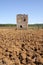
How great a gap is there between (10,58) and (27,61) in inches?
21.5

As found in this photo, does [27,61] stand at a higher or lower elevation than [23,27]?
higher

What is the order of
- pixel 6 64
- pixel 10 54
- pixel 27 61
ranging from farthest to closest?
pixel 10 54, pixel 27 61, pixel 6 64

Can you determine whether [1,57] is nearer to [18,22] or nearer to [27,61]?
[27,61]

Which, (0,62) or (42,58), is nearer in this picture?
(0,62)

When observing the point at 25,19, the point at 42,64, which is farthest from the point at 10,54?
the point at 25,19

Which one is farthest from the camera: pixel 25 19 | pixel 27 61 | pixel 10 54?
pixel 25 19

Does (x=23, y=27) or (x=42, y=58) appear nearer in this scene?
(x=42, y=58)

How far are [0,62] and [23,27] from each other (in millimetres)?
24230

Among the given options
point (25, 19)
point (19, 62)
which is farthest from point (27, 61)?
point (25, 19)

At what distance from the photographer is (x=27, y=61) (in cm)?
556

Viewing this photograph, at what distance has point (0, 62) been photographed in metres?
5.33

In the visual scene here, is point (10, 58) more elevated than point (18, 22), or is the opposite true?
point (10, 58)

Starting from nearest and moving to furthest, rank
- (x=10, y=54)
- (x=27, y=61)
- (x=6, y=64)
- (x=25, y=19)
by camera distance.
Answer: (x=6, y=64)
(x=27, y=61)
(x=10, y=54)
(x=25, y=19)

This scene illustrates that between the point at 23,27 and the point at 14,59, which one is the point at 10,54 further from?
the point at 23,27
